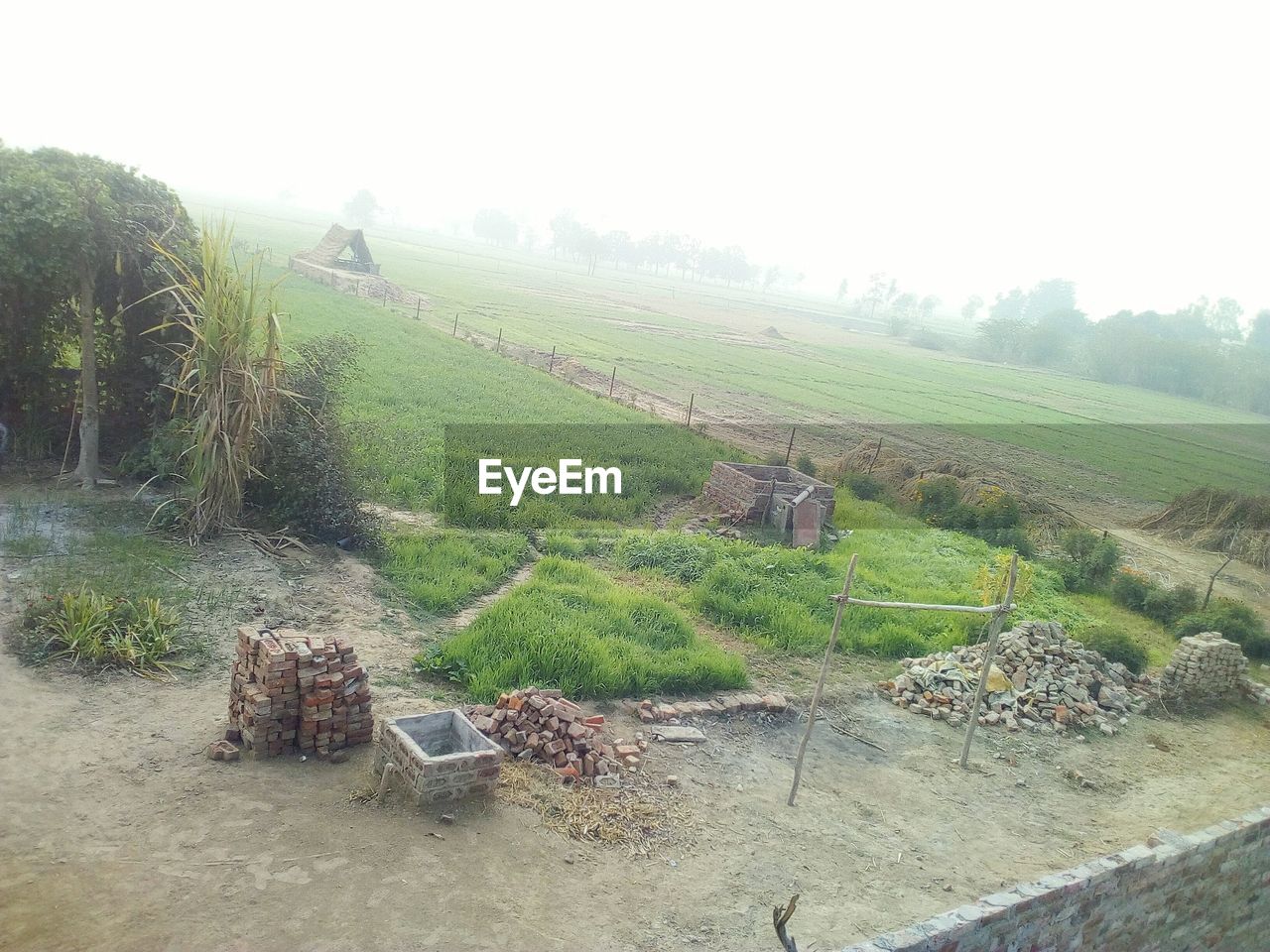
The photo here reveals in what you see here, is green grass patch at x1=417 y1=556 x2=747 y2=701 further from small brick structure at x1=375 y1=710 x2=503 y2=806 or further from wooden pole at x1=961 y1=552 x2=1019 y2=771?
wooden pole at x1=961 y1=552 x2=1019 y2=771

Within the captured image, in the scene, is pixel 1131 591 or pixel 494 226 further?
pixel 494 226

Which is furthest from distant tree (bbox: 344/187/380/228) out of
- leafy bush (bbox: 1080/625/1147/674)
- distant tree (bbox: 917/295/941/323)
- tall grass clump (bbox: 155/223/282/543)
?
leafy bush (bbox: 1080/625/1147/674)

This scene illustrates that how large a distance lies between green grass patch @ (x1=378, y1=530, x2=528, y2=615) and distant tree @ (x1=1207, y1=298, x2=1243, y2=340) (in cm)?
8519

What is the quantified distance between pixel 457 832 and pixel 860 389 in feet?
122

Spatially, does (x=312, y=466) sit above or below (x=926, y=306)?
below

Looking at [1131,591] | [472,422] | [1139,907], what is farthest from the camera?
[472,422]

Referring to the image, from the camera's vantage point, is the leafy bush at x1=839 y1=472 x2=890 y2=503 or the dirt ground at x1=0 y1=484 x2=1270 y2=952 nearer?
the dirt ground at x1=0 y1=484 x2=1270 y2=952

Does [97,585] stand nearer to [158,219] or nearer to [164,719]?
[164,719]

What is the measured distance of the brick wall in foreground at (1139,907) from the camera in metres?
4.51

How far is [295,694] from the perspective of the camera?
5.81 meters

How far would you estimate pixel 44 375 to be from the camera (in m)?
10.1

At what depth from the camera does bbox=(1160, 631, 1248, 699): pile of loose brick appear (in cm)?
983

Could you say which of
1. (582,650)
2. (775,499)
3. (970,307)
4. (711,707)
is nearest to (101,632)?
(582,650)
